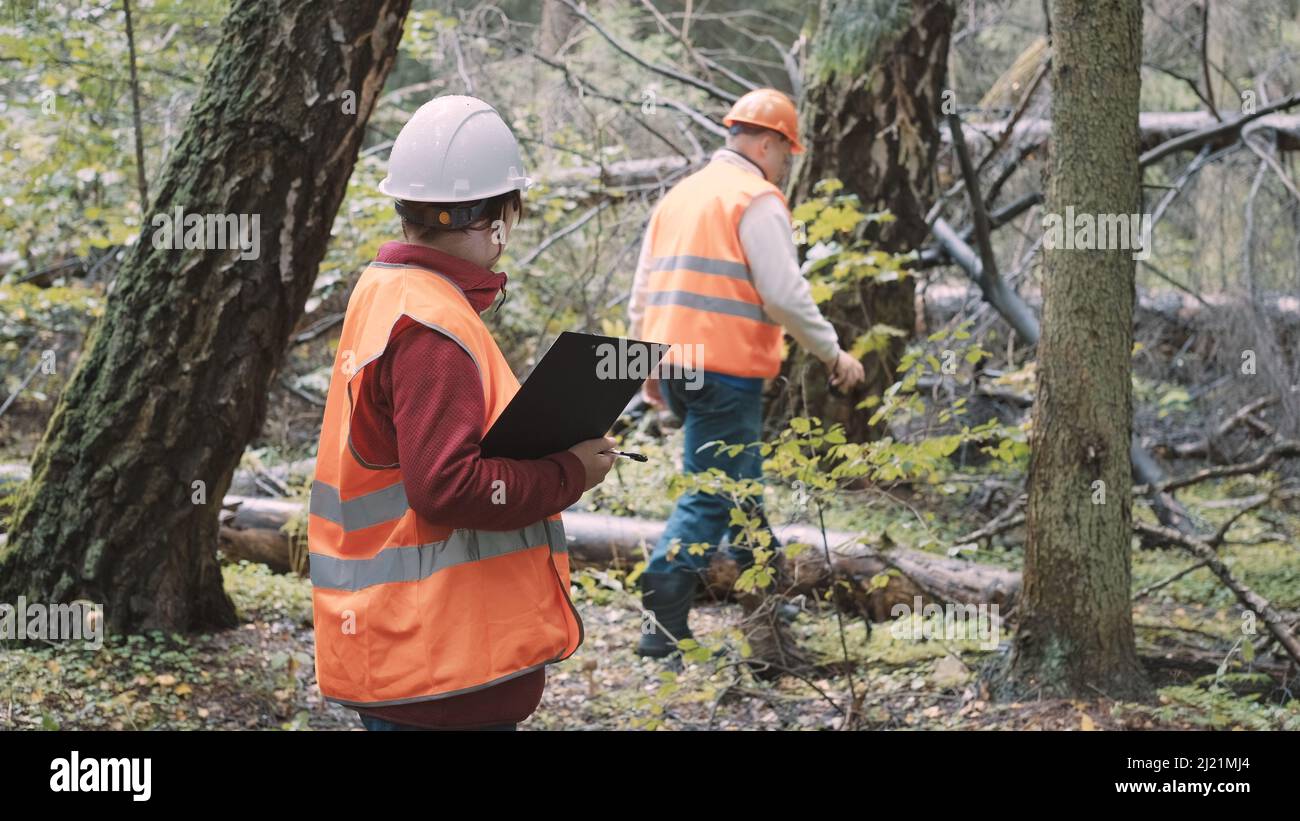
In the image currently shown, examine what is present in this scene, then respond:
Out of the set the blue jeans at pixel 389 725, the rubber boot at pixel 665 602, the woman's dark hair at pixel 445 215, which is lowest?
the rubber boot at pixel 665 602

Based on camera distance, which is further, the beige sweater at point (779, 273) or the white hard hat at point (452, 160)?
the beige sweater at point (779, 273)

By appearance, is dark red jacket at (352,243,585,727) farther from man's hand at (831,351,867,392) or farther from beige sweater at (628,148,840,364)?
man's hand at (831,351,867,392)

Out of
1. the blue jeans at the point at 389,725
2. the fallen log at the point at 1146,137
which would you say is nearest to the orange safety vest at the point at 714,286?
the fallen log at the point at 1146,137

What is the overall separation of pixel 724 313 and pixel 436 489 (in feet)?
9.87

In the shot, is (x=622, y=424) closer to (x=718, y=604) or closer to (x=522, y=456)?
(x=718, y=604)

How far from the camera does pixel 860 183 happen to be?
730 cm

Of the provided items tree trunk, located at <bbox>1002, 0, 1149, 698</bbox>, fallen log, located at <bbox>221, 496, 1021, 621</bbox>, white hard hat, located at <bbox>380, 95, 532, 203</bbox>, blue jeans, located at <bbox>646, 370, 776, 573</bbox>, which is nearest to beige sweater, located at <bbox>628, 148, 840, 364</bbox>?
blue jeans, located at <bbox>646, 370, 776, 573</bbox>

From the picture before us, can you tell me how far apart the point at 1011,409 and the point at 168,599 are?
629 centimetres

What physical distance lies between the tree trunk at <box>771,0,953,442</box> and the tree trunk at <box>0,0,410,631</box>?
3286mm

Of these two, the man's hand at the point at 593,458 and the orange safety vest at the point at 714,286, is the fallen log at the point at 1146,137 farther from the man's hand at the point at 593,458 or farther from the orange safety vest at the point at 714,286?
the man's hand at the point at 593,458

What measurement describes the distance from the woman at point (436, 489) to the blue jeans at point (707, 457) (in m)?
2.53

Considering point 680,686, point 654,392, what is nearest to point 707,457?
point 654,392

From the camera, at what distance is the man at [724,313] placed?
4.99 meters
